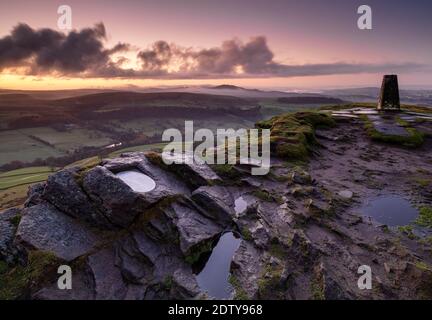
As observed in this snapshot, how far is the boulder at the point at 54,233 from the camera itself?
1345 cm

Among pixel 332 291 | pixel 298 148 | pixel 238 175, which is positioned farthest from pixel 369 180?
pixel 332 291

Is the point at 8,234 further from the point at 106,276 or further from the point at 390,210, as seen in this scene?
the point at 390,210

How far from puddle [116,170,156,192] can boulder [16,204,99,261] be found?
10.6 ft

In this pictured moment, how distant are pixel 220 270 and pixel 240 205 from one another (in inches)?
205

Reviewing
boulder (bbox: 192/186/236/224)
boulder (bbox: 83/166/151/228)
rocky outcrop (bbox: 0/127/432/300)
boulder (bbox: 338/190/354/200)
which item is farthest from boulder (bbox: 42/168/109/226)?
boulder (bbox: 338/190/354/200)

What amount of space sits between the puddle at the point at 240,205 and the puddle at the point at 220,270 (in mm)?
1935

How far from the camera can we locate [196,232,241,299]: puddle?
12414 mm

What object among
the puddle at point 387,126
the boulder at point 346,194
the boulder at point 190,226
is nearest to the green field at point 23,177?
the boulder at point 190,226

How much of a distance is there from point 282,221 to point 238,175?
231 inches

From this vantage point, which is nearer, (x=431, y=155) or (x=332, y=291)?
(x=332, y=291)

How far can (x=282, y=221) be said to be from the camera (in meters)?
16.3

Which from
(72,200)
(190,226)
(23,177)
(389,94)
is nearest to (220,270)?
(190,226)
